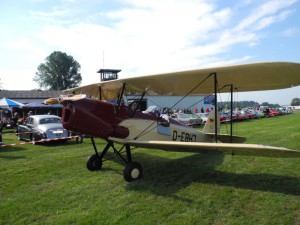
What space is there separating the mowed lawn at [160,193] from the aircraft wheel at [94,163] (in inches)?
8.7

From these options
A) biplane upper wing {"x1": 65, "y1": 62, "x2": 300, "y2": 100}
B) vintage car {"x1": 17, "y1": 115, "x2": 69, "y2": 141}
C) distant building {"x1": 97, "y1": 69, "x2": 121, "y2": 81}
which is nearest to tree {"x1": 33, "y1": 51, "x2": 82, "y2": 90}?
distant building {"x1": 97, "y1": 69, "x2": 121, "y2": 81}

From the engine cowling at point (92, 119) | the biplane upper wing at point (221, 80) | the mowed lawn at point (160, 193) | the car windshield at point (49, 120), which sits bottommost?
the mowed lawn at point (160, 193)

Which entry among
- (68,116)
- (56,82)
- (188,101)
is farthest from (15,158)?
(56,82)

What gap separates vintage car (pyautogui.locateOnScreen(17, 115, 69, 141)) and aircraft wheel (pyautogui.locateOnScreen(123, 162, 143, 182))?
25.0 feet

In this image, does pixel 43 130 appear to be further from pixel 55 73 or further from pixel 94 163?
pixel 55 73

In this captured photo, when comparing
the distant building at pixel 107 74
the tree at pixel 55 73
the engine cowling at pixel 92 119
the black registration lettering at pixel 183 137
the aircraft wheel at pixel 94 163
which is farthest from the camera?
the tree at pixel 55 73

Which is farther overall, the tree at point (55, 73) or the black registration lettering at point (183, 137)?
the tree at point (55, 73)

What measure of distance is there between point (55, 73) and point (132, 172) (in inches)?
3082

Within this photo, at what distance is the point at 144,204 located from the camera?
15.2ft

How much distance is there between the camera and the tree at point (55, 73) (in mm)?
78244

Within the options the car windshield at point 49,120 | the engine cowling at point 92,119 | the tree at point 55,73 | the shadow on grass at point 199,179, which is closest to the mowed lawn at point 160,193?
the shadow on grass at point 199,179

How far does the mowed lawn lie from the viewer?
414 cm

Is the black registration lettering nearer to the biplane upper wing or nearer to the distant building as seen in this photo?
the biplane upper wing

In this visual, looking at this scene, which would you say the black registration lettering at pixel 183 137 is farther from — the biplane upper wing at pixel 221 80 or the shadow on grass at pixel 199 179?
the biplane upper wing at pixel 221 80
